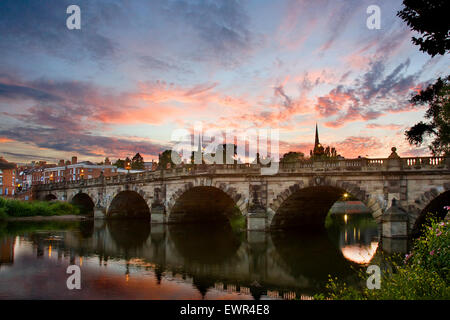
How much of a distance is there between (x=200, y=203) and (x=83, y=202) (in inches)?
1220

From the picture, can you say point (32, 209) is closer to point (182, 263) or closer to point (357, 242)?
point (182, 263)

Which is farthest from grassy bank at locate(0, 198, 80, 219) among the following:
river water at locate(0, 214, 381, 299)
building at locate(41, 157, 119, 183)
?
building at locate(41, 157, 119, 183)

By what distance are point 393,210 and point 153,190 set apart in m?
26.1

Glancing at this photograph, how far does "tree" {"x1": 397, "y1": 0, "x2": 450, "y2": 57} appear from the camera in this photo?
10352mm

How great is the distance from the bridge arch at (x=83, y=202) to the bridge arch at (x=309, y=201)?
37.7 meters

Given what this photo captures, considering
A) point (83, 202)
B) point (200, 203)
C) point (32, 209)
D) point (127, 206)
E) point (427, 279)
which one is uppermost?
point (200, 203)

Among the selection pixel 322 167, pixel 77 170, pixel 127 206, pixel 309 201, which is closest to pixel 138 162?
pixel 77 170

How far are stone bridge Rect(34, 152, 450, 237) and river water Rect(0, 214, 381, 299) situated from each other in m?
2.62

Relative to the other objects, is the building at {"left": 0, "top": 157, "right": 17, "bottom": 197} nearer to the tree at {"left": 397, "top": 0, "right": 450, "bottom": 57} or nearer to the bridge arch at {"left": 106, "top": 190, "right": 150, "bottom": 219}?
the bridge arch at {"left": 106, "top": 190, "right": 150, "bottom": 219}

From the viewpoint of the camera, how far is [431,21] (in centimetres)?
1052

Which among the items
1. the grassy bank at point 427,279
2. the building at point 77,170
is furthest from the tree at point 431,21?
the building at point 77,170
